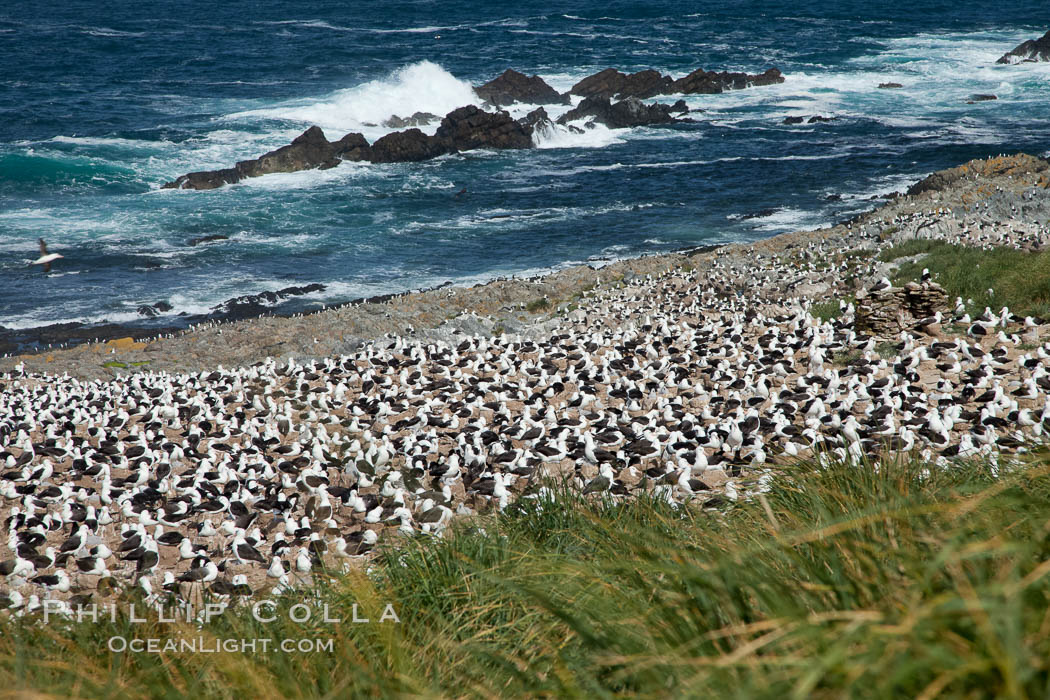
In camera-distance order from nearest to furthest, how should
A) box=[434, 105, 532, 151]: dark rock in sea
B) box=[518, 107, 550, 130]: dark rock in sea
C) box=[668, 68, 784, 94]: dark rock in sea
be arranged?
1. box=[434, 105, 532, 151]: dark rock in sea
2. box=[518, 107, 550, 130]: dark rock in sea
3. box=[668, 68, 784, 94]: dark rock in sea

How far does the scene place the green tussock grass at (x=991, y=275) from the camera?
11.6 meters

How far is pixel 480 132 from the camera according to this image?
4612 cm

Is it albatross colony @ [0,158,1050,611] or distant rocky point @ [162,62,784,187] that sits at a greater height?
distant rocky point @ [162,62,784,187]

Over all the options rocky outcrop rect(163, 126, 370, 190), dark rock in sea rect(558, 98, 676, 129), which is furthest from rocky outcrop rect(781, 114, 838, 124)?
rocky outcrop rect(163, 126, 370, 190)

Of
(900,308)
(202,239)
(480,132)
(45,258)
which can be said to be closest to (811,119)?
(480,132)

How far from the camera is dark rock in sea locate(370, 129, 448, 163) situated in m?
44.0

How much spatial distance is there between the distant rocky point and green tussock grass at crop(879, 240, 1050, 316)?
1342 inches

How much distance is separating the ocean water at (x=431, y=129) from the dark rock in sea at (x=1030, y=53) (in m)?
1.46

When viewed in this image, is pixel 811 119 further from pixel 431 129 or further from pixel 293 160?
pixel 293 160

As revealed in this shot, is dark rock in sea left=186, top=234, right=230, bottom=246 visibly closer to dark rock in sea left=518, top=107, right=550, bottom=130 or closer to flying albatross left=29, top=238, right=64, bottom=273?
flying albatross left=29, top=238, right=64, bottom=273

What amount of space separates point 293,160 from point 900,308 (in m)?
37.2

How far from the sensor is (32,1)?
86.4m

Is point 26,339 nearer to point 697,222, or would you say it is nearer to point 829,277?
point 829,277

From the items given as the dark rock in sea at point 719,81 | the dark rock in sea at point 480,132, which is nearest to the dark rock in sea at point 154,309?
the dark rock in sea at point 480,132
